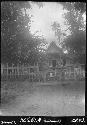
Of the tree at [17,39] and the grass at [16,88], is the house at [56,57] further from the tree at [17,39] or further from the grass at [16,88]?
the grass at [16,88]

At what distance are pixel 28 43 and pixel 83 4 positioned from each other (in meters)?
1.56

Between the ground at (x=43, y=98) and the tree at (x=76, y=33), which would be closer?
the ground at (x=43, y=98)

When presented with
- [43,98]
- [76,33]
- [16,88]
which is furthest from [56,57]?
[16,88]

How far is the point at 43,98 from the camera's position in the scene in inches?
173

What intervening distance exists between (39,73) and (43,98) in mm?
615

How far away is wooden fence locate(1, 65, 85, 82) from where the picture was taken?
4555 mm

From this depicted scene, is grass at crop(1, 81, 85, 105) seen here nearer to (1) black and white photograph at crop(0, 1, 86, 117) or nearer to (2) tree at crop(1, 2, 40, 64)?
(1) black and white photograph at crop(0, 1, 86, 117)

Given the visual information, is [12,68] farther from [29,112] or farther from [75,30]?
[75,30]

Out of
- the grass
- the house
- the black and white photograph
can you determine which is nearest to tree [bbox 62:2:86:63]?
the black and white photograph

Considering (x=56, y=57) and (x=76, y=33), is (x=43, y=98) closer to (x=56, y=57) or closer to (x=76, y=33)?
(x=56, y=57)

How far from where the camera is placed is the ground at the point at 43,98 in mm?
4266

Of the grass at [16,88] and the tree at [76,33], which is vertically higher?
the tree at [76,33]

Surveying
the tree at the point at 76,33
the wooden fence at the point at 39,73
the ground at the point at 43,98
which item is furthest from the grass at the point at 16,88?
the tree at the point at 76,33

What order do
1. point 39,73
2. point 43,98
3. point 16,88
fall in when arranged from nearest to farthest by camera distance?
1. point 43,98
2. point 16,88
3. point 39,73
